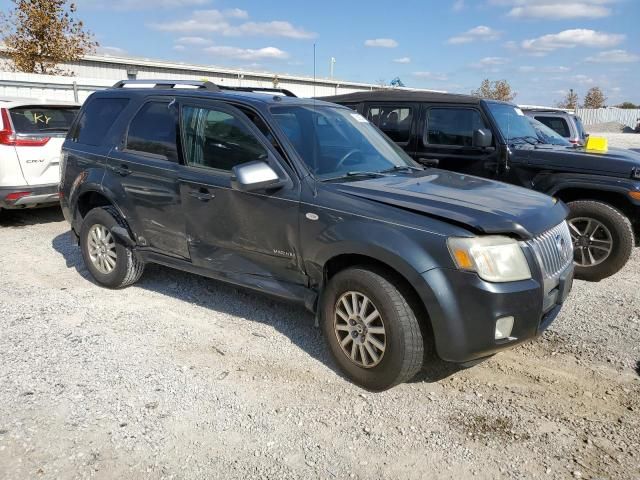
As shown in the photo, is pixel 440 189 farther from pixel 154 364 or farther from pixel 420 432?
pixel 154 364

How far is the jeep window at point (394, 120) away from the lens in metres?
6.88

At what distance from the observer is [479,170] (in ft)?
20.7

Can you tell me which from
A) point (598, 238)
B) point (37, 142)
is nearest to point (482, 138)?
point (598, 238)

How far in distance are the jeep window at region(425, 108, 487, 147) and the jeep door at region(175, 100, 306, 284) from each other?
3.30 meters

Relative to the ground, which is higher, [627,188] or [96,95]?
[96,95]

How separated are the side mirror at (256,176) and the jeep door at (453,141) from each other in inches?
132

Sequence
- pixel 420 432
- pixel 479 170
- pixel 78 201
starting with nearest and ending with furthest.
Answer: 1. pixel 420 432
2. pixel 78 201
3. pixel 479 170

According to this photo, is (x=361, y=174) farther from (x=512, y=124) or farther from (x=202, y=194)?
(x=512, y=124)

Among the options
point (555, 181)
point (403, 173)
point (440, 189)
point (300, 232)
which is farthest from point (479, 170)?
point (300, 232)

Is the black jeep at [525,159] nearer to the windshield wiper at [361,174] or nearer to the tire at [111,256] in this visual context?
the windshield wiper at [361,174]

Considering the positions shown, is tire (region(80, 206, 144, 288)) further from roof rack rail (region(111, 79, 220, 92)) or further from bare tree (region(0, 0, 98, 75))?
bare tree (region(0, 0, 98, 75))

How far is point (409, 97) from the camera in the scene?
22.7 ft

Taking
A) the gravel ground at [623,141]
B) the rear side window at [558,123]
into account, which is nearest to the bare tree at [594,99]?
the gravel ground at [623,141]

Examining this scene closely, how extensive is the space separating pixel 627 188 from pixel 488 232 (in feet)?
10.5
